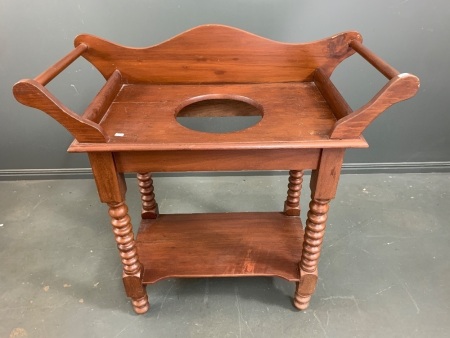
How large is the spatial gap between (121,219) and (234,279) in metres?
0.61

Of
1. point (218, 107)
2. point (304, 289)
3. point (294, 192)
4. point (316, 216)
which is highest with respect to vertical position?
point (218, 107)

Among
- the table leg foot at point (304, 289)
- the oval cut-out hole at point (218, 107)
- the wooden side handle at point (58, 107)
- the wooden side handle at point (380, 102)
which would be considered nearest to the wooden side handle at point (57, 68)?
the wooden side handle at point (58, 107)

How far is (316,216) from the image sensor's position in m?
1.14

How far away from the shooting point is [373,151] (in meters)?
2.03

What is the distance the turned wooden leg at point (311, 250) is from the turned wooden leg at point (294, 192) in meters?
0.34

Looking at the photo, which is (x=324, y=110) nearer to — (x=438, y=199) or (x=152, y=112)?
(x=152, y=112)

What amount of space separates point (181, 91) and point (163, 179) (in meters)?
0.94

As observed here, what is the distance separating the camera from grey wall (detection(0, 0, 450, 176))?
1.59 m

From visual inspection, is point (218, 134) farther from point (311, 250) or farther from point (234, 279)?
point (234, 279)

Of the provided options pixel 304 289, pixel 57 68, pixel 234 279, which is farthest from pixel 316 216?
pixel 57 68

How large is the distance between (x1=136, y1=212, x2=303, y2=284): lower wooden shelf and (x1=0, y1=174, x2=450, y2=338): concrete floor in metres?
0.17

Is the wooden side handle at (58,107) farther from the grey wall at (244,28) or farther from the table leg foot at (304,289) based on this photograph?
the table leg foot at (304,289)

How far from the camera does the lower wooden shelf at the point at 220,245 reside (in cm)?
132

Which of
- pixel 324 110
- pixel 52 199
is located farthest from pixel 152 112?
pixel 52 199
